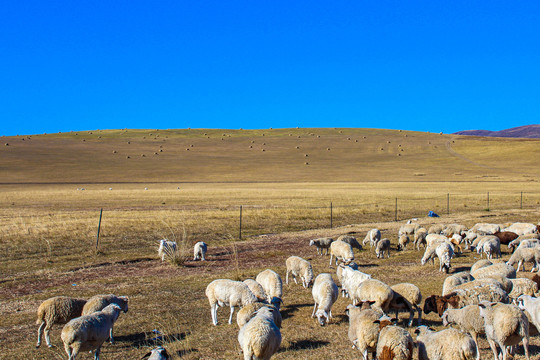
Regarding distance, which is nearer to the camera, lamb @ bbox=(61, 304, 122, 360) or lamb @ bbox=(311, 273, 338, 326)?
lamb @ bbox=(61, 304, 122, 360)

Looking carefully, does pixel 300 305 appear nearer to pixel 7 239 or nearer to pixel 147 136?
pixel 7 239

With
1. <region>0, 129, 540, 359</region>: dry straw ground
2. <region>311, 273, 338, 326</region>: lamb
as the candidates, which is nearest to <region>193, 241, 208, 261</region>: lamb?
<region>0, 129, 540, 359</region>: dry straw ground

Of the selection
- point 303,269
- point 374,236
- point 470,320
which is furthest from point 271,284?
point 374,236

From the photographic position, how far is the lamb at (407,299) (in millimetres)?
8883

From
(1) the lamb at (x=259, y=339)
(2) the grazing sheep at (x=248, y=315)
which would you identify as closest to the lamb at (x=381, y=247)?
(2) the grazing sheep at (x=248, y=315)

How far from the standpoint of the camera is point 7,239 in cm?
2058

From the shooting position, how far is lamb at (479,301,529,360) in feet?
22.1

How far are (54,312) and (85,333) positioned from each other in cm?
159

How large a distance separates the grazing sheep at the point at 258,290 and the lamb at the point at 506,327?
4322 mm

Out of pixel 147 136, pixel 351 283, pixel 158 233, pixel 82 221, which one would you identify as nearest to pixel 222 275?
pixel 351 283

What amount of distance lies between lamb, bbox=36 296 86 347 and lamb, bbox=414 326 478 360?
6223 millimetres

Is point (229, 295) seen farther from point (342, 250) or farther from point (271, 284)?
point (342, 250)

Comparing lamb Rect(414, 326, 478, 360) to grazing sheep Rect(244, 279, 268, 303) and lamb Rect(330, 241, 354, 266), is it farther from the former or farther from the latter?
lamb Rect(330, 241, 354, 266)

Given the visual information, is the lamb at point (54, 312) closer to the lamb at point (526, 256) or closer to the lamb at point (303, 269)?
the lamb at point (303, 269)
